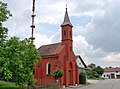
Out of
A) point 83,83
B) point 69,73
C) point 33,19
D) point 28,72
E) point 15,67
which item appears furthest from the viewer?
point 83,83

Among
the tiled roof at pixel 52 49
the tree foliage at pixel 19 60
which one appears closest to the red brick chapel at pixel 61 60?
the tiled roof at pixel 52 49

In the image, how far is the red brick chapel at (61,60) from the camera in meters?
42.7

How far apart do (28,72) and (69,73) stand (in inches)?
908

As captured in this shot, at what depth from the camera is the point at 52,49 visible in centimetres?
4491

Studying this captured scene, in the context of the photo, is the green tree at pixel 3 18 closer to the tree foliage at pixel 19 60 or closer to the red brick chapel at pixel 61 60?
the tree foliage at pixel 19 60

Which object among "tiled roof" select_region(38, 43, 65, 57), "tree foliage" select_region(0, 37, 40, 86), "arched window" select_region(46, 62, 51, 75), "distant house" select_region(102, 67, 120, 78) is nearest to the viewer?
"tree foliage" select_region(0, 37, 40, 86)

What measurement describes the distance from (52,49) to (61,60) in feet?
10.8

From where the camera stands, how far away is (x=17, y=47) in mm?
22000

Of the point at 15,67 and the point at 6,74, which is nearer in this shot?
the point at 6,74

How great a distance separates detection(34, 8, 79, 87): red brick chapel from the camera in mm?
42656

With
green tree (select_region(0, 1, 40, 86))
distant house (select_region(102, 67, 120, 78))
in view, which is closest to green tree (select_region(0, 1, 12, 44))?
green tree (select_region(0, 1, 40, 86))

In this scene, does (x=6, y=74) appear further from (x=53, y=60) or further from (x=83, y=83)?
(x=83, y=83)

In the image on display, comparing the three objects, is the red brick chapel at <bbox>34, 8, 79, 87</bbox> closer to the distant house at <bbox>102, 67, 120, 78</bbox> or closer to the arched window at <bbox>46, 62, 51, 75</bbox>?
the arched window at <bbox>46, 62, 51, 75</bbox>

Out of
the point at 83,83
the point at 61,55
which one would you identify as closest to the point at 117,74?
the point at 83,83
